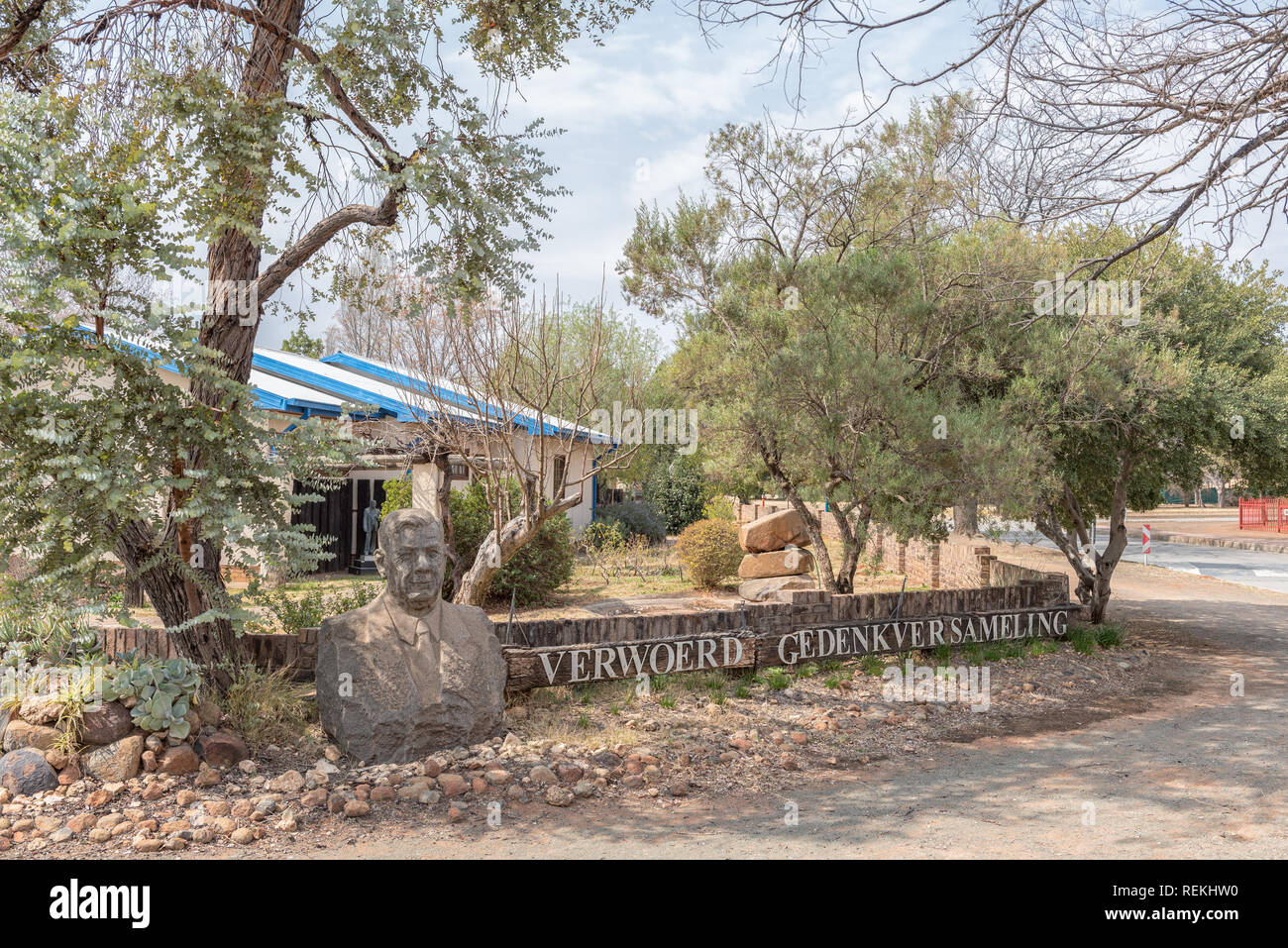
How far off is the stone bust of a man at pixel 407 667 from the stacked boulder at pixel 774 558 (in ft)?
21.2

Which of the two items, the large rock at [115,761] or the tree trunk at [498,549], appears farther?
the tree trunk at [498,549]

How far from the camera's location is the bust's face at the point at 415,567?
19.6 ft

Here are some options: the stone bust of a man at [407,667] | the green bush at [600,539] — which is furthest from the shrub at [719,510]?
the stone bust of a man at [407,667]

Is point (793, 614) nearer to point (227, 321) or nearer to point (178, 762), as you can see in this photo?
point (178, 762)

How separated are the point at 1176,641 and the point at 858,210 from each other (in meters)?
7.11

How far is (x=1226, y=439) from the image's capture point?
10.8 metres

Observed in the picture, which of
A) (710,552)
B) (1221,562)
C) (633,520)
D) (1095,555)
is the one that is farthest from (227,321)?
(1221,562)

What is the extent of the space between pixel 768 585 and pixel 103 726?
9485 millimetres

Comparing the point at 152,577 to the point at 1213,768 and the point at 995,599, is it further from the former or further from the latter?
the point at 995,599

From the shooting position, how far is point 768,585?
13.4m

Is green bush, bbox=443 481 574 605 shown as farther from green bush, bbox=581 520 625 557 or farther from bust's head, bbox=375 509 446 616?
bust's head, bbox=375 509 446 616

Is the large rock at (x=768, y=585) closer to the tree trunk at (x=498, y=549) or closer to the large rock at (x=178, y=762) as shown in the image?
the tree trunk at (x=498, y=549)

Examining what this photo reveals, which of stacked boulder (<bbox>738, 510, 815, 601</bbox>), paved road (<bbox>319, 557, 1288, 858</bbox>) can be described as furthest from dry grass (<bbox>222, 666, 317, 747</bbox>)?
stacked boulder (<bbox>738, 510, 815, 601</bbox>)

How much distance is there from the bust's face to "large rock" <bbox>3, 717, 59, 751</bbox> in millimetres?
2153
